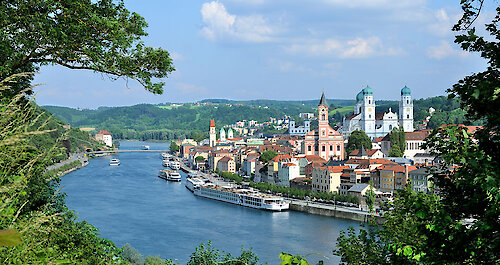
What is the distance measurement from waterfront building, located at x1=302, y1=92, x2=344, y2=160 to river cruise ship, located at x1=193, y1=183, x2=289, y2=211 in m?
6.01

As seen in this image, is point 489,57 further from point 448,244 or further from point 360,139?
point 360,139

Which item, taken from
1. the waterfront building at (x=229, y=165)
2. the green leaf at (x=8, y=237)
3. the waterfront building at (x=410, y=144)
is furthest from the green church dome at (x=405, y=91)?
the green leaf at (x=8, y=237)

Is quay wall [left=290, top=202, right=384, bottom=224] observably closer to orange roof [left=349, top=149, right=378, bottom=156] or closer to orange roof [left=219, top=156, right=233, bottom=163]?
orange roof [left=349, top=149, right=378, bottom=156]

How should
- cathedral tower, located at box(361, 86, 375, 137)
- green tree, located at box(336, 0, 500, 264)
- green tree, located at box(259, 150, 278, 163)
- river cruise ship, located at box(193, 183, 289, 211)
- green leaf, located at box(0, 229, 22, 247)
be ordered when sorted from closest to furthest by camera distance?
green leaf, located at box(0, 229, 22, 247)
green tree, located at box(336, 0, 500, 264)
river cruise ship, located at box(193, 183, 289, 211)
green tree, located at box(259, 150, 278, 163)
cathedral tower, located at box(361, 86, 375, 137)

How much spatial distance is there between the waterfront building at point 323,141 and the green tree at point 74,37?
20717 mm

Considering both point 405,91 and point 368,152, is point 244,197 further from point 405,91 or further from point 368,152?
point 405,91

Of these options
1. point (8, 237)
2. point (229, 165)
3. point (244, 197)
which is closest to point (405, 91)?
point (229, 165)

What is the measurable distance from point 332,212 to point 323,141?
9.12m

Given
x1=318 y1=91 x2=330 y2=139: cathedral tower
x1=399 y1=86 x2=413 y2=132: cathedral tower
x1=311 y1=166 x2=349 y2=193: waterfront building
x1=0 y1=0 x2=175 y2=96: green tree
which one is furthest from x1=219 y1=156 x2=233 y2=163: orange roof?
x1=0 y1=0 x2=175 y2=96: green tree

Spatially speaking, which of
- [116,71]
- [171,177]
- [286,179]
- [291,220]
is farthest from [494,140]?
[171,177]

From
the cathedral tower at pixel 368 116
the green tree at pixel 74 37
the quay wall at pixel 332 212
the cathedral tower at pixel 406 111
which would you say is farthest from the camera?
the cathedral tower at pixel 406 111

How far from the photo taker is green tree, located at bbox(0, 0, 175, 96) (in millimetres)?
2137

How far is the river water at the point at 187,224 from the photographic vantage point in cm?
952

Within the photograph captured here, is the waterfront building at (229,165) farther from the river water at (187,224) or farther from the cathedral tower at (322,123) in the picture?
the river water at (187,224)
